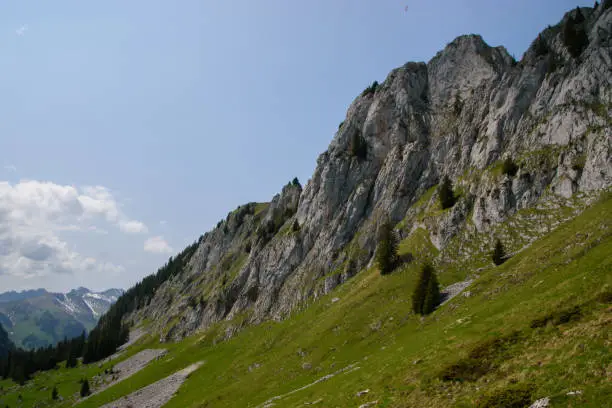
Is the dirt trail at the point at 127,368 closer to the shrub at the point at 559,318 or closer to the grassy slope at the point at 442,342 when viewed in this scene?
the grassy slope at the point at 442,342

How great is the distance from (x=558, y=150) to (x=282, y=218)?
10616cm

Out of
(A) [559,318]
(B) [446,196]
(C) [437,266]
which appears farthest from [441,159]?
(A) [559,318]

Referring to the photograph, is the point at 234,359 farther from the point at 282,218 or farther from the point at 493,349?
the point at 282,218

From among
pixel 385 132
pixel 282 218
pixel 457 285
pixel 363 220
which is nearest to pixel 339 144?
pixel 385 132

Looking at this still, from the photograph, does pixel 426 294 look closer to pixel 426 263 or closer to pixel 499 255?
pixel 426 263

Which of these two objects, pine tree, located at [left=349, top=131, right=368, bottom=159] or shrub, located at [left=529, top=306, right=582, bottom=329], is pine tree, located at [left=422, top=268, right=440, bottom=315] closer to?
shrub, located at [left=529, top=306, right=582, bottom=329]

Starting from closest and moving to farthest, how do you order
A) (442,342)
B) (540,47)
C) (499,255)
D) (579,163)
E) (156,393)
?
1. (442,342)
2. (499,255)
3. (579,163)
4. (156,393)
5. (540,47)

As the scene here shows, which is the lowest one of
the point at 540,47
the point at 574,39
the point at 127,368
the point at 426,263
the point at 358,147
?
the point at 127,368

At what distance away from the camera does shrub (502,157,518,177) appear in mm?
70188

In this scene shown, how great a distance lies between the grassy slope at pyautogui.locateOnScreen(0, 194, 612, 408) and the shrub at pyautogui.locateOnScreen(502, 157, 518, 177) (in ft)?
68.4

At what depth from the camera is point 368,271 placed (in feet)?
276

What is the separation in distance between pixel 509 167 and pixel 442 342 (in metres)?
53.5

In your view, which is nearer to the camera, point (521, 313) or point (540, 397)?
point (540, 397)

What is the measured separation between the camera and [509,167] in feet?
232
